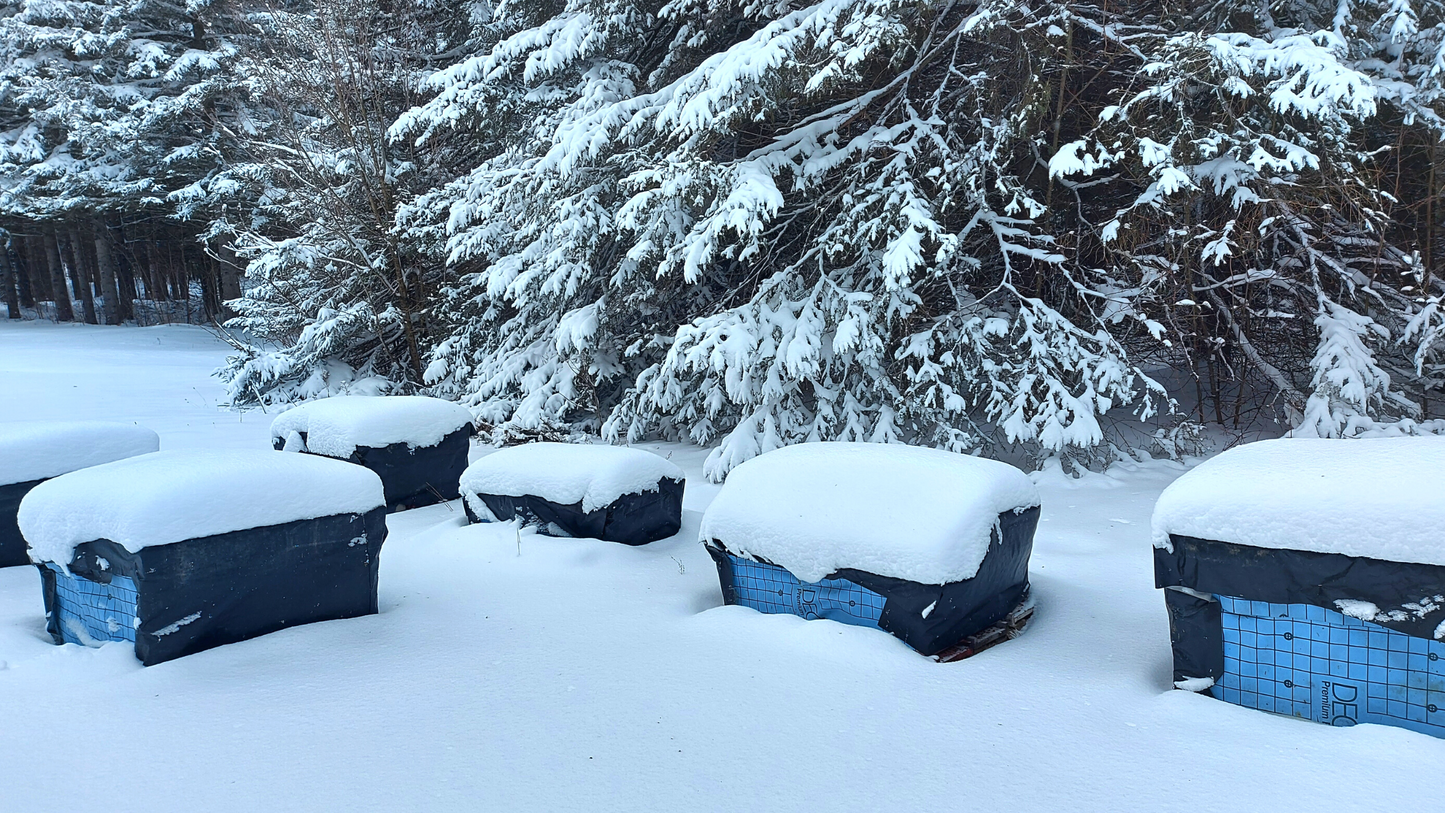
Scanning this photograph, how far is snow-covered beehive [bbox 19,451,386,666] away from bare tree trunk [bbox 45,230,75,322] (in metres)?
25.1

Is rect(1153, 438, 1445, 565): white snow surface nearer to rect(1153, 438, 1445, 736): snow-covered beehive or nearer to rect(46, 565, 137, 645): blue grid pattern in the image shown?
rect(1153, 438, 1445, 736): snow-covered beehive

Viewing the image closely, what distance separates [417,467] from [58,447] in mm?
2031

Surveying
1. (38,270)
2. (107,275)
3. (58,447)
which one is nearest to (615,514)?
(58,447)

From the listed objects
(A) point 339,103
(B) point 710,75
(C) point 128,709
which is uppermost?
(A) point 339,103

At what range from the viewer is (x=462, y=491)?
16.4ft

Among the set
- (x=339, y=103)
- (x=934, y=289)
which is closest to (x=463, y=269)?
(x=339, y=103)

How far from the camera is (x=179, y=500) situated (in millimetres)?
3010

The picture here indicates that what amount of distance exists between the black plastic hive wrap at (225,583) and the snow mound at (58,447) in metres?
1.64

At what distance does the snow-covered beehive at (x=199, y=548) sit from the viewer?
2.96 metres

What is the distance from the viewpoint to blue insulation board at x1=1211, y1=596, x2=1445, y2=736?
7.50 feet

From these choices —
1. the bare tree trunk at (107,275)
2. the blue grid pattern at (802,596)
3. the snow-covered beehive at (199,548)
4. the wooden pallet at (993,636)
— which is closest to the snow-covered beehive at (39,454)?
the snow-covered beehive at (199,548)

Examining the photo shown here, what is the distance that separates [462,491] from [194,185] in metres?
15.5

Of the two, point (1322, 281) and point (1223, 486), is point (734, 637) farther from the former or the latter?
point (1322, 281)

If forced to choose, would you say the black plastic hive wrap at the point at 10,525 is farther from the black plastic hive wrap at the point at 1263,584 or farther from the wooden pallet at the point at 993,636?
the black plastic hive wrap at the point at 1263,584
